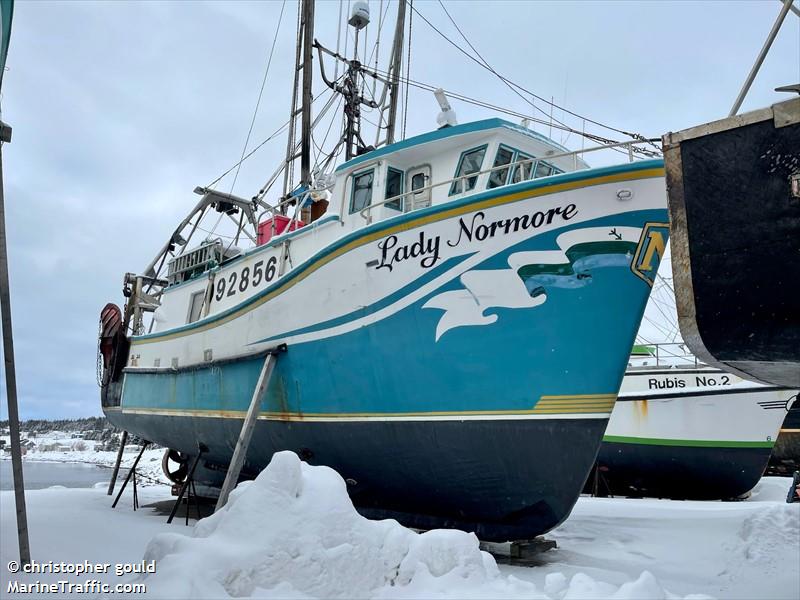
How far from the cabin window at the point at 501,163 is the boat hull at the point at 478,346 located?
1193 millimetres

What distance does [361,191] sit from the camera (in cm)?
835

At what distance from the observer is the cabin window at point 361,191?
825cm

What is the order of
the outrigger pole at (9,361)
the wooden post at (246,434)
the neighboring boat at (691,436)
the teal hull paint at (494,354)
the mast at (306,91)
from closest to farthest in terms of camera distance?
the outrigger pole at (9,361) → the teal hull paint at (494,354) → the wooden post at (246,434) → the neighboring boat at (691,436) → the mast at (306,91)

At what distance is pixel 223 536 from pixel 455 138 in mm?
5591

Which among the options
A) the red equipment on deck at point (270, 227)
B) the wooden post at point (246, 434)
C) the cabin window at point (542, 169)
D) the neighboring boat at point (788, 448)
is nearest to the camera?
the wooden post at point (246, 434)

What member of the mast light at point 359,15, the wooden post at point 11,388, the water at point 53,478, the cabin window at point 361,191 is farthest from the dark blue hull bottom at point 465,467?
the mast light at point 359,15

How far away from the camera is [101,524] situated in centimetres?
798

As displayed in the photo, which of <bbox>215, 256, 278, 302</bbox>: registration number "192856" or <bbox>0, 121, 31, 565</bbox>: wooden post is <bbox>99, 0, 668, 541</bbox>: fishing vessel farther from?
<bbox>0, 121, 31, 565</bbox>: wooden post

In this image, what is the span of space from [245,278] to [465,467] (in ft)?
17.0

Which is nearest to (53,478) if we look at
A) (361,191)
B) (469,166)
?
(361,191)

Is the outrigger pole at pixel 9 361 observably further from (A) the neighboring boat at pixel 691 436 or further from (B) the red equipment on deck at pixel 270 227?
(A) the neighboring boat at pixel 691 436


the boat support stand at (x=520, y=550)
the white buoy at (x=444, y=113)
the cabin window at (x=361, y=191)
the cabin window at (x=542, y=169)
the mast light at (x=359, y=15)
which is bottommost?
the boat support stand at (x=520, y=550)

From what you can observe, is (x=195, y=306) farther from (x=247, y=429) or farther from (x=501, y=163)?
(x=501, y=163)

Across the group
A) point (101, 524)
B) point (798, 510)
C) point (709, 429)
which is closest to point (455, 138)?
point (798, 510)
